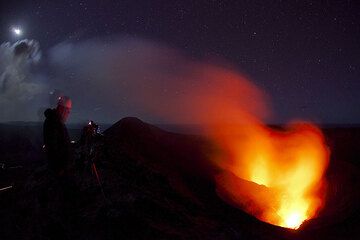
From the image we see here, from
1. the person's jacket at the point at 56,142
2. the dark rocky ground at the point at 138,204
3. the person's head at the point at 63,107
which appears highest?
the person's head at the point at 63,107

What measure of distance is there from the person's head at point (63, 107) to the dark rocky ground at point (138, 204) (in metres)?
1.24

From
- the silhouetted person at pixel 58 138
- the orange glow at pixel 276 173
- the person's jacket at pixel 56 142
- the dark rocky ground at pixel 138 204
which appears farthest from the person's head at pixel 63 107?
the orange glow at pixel 276 173

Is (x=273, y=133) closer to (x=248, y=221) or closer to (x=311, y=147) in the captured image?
(x=311, y=147)

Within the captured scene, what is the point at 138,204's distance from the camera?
29.7 ft

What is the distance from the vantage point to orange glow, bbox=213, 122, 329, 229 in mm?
15398

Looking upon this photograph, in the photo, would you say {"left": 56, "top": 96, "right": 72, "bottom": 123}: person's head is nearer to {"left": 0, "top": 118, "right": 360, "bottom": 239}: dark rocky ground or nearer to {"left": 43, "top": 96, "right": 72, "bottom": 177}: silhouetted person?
{"left": 43, "top": 96, "right": 72, "bottom": 177}: silhouetted person

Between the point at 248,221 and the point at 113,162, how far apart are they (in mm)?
4764

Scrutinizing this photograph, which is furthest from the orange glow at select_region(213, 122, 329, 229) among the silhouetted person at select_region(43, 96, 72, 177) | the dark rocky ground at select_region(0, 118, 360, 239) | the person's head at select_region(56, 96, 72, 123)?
the person's head at select_region(56, 96, 72, 123)

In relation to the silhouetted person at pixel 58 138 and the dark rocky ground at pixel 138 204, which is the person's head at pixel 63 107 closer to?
the silhouetted person at pixel 58 138

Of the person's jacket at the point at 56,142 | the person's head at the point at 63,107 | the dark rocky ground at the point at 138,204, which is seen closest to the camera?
the person's jacket at the point at 56,142

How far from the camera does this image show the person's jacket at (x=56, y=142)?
709cm

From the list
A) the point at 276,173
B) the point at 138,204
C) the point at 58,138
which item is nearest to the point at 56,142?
the point at 58,138

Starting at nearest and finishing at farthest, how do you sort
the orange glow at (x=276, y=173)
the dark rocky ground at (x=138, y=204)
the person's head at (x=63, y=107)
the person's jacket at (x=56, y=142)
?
the person's jacket at (x=56, y=142) < the person's head at (x=63, y=107) < the dark rocky ground at (x=138, y=204) < the orange glow at (x=276, y=173)

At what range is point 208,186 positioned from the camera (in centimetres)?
1306
